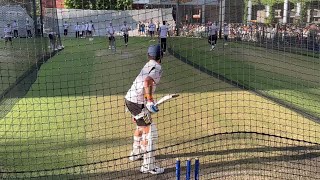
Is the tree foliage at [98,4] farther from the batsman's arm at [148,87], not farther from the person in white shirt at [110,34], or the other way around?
the batsman's arm at [148,87]

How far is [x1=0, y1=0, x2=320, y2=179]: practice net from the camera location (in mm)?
6102

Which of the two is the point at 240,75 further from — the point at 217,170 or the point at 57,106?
the point at 217,170

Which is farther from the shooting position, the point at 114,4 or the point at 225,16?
the point at 114,4

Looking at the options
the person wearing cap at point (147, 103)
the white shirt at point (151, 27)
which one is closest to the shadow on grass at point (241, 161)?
the person wearing cap at point (147, 103)

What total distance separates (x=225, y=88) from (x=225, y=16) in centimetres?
269

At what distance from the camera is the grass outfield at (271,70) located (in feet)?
35.1

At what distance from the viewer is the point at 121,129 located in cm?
782

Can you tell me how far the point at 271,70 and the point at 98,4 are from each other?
18.0ft

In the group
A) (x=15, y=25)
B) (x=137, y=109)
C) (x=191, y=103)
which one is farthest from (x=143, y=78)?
(x=15, y=25)

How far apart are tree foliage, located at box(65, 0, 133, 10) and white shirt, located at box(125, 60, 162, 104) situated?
20.3ft

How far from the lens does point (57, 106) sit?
31.5 feet

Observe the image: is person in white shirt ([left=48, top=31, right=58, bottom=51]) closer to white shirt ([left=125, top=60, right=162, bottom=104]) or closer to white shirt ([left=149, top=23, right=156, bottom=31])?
white shirt ([left=149, top=23, right=156, bottom=31])

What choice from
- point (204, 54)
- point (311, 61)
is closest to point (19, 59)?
point (311, 61)

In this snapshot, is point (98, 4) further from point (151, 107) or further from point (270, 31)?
point (151, 107)
